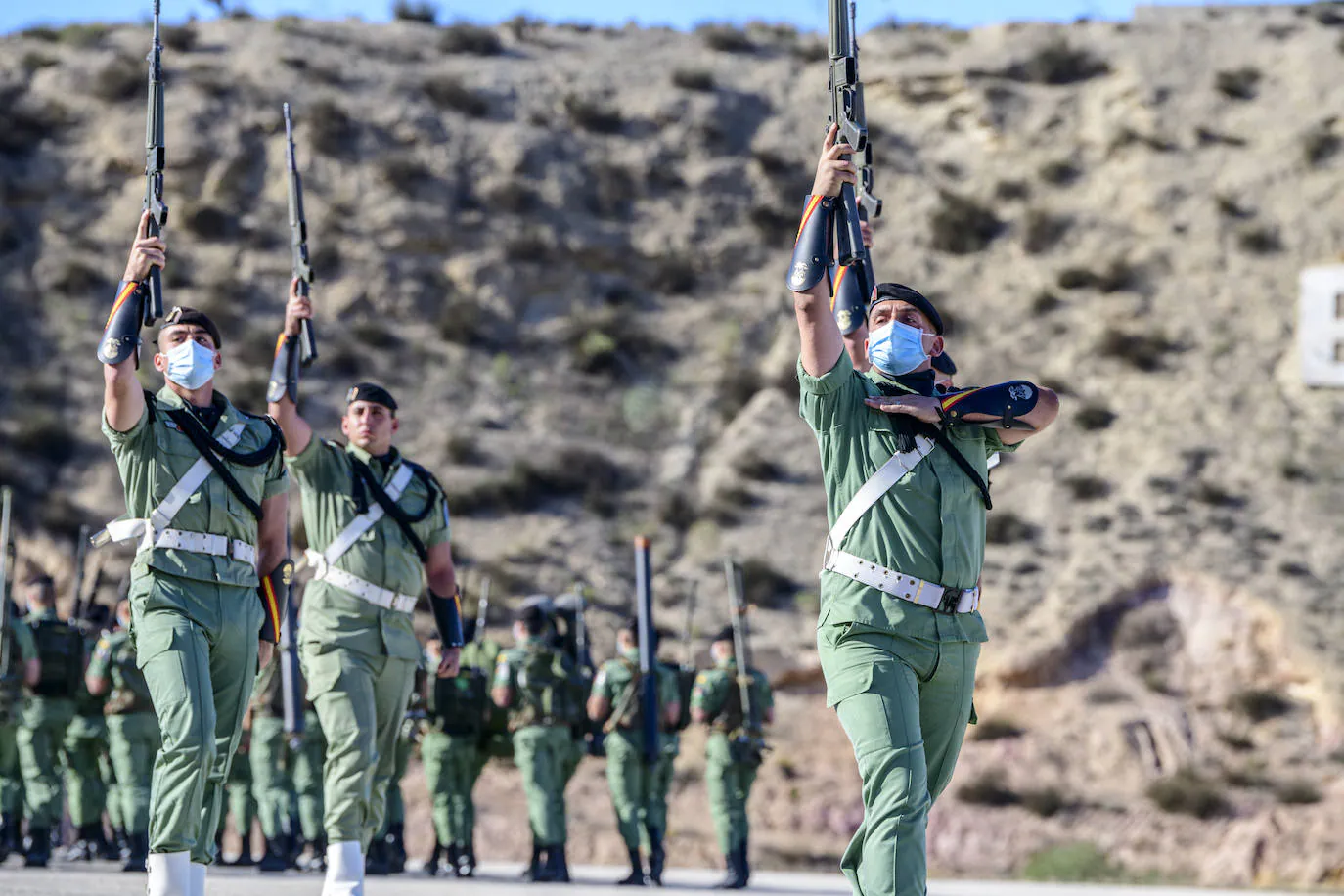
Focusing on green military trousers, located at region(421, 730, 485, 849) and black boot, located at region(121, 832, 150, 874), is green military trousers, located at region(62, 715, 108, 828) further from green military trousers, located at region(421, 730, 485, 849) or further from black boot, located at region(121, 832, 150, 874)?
green military trousers, located at region(421, 730, 485, 849)

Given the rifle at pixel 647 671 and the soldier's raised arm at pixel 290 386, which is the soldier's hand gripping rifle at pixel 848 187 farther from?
the rifle at pixel 647 671

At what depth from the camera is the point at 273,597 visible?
8406mm

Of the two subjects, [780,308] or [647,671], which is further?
[780,308]

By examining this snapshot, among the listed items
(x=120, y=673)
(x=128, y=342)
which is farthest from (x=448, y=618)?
(x=120, y=673)

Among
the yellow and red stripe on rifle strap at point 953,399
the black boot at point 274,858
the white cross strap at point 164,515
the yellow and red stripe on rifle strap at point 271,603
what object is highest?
the yellow and red stripe on rifle strap at point 953,399

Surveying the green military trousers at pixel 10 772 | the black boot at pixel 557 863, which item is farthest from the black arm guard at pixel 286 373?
the green military trousers at pixel 10 772

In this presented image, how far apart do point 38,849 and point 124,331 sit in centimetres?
899

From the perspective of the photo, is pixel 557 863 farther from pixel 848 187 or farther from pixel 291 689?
pixel 848 187

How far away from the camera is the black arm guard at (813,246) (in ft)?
20.2

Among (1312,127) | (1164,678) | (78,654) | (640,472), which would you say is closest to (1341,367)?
(1164,678)

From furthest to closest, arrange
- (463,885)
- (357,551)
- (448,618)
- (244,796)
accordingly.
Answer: (244,796), (463,885), (448,618), (357,551)

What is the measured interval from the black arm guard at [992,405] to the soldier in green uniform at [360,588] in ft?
12.4

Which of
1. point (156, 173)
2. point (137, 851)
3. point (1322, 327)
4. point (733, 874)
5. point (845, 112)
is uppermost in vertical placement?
point (1322, 327)

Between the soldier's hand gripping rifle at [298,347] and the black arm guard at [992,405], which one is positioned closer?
the black arm guard at [992,405]
